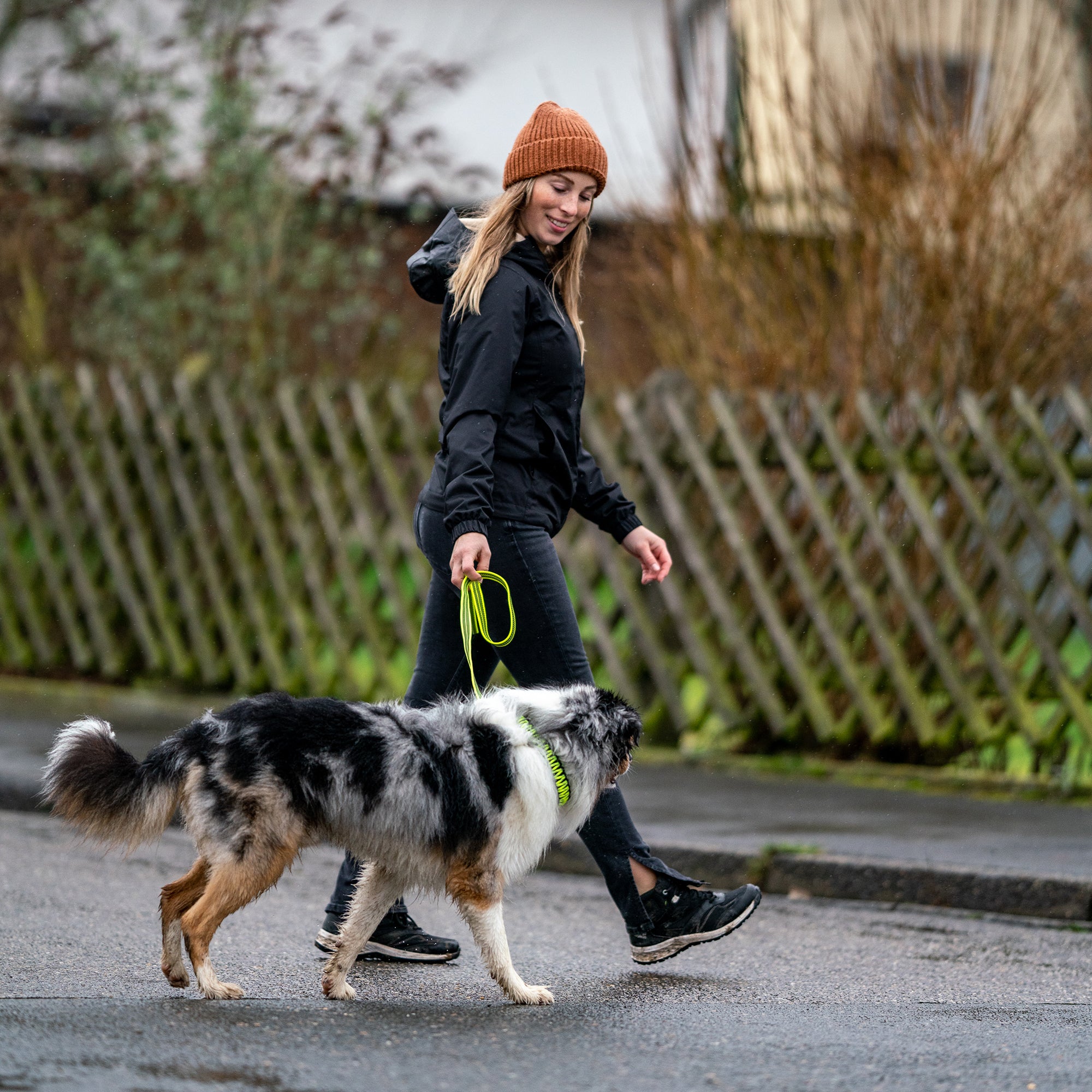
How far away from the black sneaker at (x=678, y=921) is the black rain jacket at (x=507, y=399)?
3.47 feet

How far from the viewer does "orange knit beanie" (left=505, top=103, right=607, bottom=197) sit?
12.7ft

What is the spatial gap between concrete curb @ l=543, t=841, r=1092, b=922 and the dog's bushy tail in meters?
2.53

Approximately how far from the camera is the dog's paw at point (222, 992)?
358 centimetres

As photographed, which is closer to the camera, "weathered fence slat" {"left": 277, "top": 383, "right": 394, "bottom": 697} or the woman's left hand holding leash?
the woman's left hand holding leash

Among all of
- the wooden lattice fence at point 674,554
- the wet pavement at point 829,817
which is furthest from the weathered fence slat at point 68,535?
the wet pavement at point 829,817

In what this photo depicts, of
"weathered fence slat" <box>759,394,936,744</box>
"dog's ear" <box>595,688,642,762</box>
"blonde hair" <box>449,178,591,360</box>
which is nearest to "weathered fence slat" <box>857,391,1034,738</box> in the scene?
"weathered fence slat" <box>759,394,936,744</box>

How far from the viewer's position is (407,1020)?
352 centimetres

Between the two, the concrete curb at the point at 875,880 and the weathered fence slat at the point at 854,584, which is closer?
the concrete curb at the point at 875,880

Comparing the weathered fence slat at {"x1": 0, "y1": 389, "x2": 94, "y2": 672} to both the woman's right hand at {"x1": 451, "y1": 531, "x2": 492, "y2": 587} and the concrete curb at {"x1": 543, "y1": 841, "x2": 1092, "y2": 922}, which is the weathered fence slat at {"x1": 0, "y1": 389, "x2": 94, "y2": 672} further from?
the woman's right hand at {"x1": 451, "y1": 531, "x2": 492, "y2": 587}

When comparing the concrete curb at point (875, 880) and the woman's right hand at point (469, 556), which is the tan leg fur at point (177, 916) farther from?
the concrete curb at point (875, 880)

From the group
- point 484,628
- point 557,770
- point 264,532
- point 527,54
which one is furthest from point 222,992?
point 527,54

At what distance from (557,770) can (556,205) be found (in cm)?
147

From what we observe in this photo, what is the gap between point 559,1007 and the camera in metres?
3.68

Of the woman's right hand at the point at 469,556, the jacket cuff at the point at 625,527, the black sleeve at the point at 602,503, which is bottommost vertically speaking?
the jacket cuff at the point at 625,527
